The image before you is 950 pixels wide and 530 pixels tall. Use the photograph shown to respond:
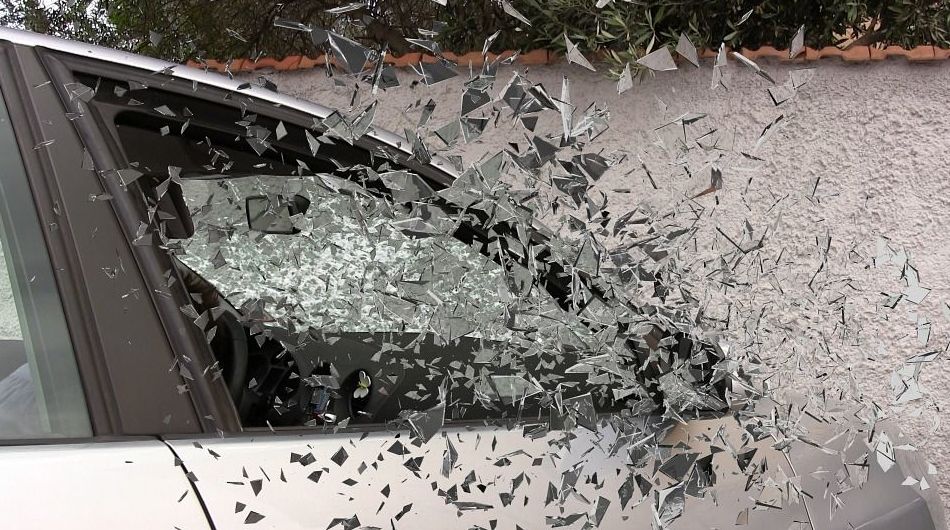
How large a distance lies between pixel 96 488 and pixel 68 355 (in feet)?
0.64

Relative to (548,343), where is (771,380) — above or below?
below

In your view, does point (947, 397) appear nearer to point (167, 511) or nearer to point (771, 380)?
point (771, 380)

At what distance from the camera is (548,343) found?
164 cm

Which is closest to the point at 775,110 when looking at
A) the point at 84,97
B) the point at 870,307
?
the point at 870,307

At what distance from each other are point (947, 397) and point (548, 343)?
10.9 feet

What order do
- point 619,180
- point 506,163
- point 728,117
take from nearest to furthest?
point 506,163, point 619,180, point 728,117

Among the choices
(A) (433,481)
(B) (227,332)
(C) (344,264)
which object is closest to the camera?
(A) (433,481)

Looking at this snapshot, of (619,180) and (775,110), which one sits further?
(775,110)

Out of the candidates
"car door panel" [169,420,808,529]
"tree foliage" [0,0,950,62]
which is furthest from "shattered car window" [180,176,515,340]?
"tree foliage" [0,0,950,62]

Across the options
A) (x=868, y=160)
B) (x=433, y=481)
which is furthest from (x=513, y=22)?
(x=433, y=481)

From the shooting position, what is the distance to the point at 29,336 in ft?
3.87

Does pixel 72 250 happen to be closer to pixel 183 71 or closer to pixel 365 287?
pixel 183 71

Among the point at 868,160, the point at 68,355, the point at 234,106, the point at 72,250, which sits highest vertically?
the point at 234,106

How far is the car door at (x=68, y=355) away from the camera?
3.50ft
